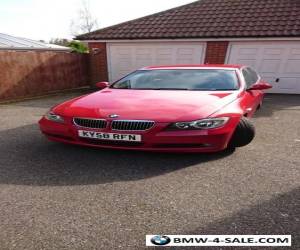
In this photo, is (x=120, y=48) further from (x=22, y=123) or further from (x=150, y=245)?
(x=150, y=245)

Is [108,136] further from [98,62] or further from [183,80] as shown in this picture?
[98,62]

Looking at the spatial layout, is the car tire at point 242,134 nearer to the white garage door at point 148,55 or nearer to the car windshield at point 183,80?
the car windshield at point 183,80

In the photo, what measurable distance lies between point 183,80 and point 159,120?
158cm

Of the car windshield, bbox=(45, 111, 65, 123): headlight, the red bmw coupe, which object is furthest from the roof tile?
bbox=(45, 111, 65, 123): headlight

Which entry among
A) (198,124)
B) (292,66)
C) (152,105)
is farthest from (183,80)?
(292,66)

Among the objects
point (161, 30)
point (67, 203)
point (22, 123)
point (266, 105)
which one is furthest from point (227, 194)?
point (161, 30)

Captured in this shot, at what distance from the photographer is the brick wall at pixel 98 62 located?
1211 centimetres

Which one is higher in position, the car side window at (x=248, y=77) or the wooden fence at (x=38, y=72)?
the car side window at (x=248, y=77)

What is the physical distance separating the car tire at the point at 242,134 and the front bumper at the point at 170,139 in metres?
0.18

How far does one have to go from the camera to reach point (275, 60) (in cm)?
1034

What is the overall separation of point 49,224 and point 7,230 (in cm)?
31

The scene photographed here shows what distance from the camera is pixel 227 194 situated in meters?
2.64

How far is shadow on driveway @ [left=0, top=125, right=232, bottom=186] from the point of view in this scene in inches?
118

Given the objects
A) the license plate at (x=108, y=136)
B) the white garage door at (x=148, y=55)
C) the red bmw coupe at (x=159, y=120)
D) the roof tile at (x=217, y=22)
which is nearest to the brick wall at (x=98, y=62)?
the white garage door at (x=148, y=55)
